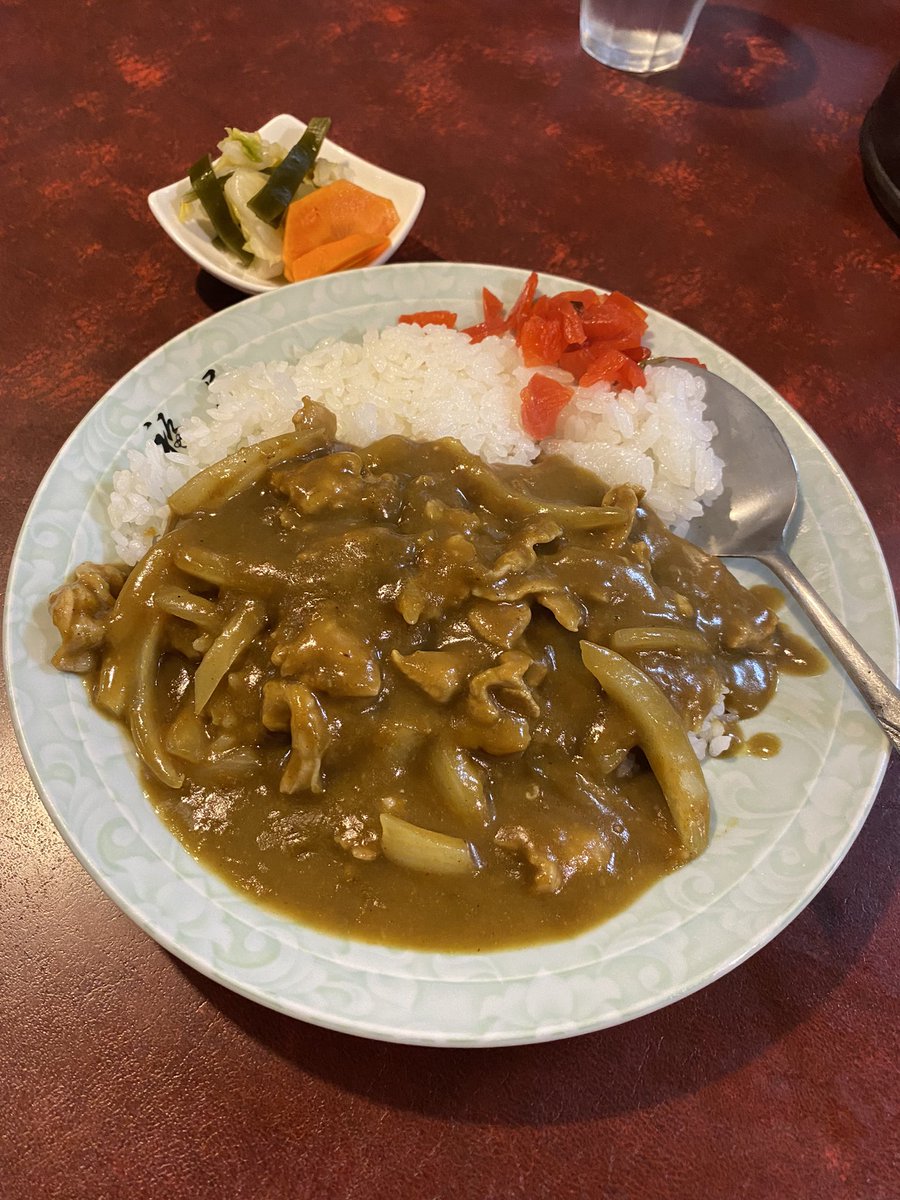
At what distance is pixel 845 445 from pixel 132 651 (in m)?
3.05

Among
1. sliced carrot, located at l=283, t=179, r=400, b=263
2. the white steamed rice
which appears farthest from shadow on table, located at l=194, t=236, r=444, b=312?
the white steamed rice

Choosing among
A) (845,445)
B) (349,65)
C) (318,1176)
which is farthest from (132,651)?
(349,65)

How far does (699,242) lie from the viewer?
4.11 m

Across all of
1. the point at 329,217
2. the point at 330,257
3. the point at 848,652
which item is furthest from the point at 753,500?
the point at 329,217

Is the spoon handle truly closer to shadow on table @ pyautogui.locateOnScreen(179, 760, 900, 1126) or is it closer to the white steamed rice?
the white steamed rice

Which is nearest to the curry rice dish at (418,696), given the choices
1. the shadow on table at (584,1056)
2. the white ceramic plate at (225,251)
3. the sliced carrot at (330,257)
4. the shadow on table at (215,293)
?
the shadow on table at (584,1056)

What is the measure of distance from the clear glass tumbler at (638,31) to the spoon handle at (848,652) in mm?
3625

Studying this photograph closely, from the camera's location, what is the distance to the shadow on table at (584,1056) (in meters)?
2.09

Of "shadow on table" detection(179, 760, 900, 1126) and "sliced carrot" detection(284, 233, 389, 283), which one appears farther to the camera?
"sliced carrot" detection(284, 233, 389, 283)

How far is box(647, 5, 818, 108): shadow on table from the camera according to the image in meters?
4.73

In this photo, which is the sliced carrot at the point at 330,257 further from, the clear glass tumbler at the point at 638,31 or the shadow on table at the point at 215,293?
the clear glass tumbler at the point at 638,31

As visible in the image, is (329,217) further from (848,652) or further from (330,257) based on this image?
(848,652)

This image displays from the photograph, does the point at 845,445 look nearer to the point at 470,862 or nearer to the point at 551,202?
the point at 551,202

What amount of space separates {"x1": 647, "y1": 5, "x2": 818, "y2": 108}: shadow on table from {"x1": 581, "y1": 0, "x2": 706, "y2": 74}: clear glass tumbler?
119 mm
